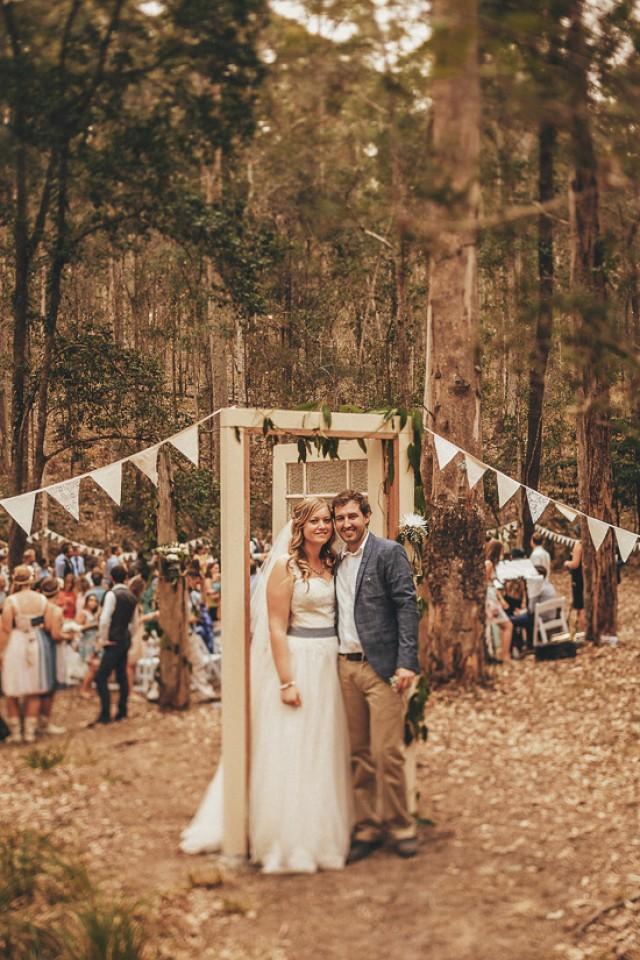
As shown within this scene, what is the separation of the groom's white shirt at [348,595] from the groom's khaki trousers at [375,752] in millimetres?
83

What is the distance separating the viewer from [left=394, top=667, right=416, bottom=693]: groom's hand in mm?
2836

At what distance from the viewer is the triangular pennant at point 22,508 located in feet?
10.7

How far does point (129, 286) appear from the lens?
13.2ft

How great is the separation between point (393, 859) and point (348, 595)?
1.01 meters

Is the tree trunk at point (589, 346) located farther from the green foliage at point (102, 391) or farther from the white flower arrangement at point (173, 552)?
the green foliage at point (102, 391)

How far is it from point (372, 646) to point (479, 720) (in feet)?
8.14

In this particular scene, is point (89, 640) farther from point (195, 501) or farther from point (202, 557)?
point (202, 557)

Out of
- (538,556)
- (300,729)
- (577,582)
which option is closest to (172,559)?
(300,729)

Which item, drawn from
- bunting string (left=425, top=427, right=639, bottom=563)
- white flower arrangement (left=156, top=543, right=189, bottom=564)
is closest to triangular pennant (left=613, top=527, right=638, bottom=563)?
bunting string (left=425, top=427, right=639, bottom=563)

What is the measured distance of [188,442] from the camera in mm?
3320

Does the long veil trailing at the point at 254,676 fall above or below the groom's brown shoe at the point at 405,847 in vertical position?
above

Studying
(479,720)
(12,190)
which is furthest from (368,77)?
(479,720)

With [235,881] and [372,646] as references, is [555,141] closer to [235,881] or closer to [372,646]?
[372,646]

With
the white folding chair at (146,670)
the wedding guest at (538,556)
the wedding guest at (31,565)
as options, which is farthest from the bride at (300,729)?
the wedding guest at (538,556)
